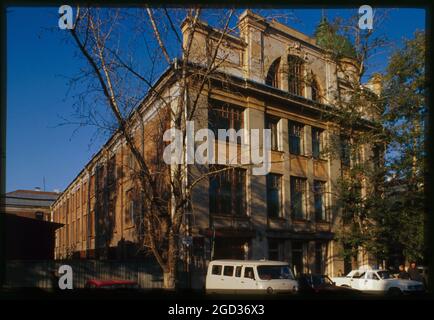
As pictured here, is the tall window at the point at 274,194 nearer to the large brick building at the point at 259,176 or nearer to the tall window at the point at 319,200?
→ the large brick building at the point at 259,176

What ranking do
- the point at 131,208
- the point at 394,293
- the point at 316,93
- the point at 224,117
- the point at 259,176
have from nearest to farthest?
the point at 394,293 < the point at 131,208 < the point at 224,117 < the point at 259,176 < the point at 316,93

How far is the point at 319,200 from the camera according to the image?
1193 cm

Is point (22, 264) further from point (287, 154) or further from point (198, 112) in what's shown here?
point (287, 154)

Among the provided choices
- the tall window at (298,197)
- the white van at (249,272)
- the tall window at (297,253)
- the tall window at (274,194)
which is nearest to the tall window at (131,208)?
the white van at (249,272)

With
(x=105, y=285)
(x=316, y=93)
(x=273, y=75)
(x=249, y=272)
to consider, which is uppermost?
(x=273, y=75)

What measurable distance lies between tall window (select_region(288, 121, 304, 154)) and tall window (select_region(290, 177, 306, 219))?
0.86 meters

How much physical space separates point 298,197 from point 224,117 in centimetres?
306

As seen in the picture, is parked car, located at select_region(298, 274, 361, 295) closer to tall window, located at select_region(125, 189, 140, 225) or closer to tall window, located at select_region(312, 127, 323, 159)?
tall window, located at select_region(312, 127, 323, 159)

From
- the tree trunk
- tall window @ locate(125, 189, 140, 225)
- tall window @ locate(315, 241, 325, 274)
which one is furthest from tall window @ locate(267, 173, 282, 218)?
the tree trunk

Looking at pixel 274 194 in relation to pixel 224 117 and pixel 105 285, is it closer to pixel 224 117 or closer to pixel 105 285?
pixel 224 117

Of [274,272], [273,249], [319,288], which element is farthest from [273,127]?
[319,288]

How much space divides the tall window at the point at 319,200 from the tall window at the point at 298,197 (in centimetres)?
32

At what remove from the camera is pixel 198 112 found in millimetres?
10406

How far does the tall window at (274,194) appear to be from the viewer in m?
12.8
